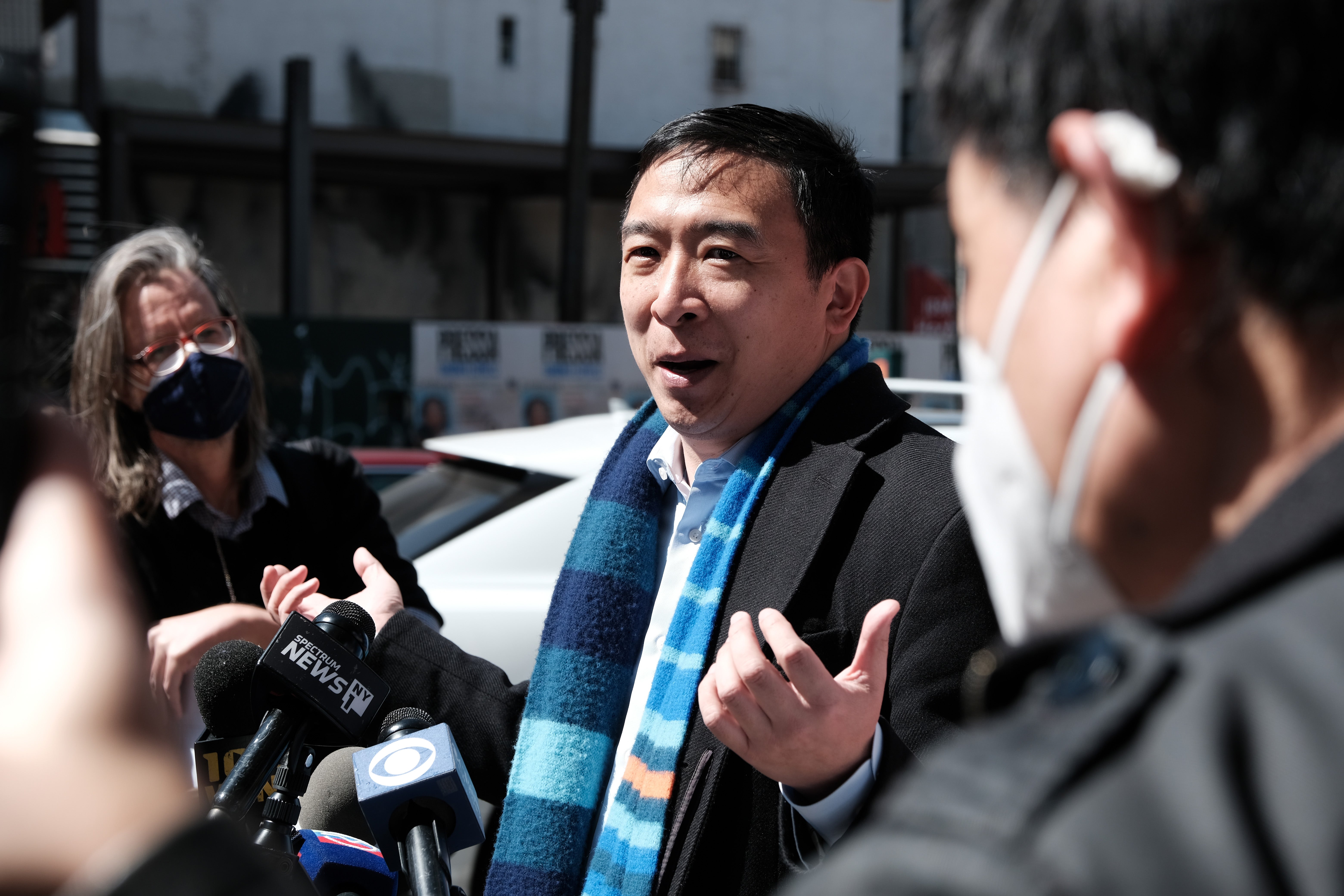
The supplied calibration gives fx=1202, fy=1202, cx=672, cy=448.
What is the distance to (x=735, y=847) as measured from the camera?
1.81m

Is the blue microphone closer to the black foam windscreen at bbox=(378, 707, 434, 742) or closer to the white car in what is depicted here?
the black foam windscreen at bbox=(378, 707, 434, 742)

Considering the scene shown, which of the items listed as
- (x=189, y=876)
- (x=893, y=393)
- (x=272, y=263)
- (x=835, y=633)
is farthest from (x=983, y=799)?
(x=272, y=263)

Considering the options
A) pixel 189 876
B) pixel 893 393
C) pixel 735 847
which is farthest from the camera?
pixel 893 393

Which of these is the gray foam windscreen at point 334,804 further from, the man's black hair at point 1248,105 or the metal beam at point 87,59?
the metal beam at point 87,59

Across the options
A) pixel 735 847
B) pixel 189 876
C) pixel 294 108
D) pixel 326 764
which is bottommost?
pixel 326 764

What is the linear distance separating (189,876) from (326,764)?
78.4 inches

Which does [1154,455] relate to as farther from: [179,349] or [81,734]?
[179,349]

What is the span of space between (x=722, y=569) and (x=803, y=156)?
77 cm

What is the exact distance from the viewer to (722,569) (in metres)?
2.01

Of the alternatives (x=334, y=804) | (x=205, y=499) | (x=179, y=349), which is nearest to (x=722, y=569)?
(x=334, y=804)

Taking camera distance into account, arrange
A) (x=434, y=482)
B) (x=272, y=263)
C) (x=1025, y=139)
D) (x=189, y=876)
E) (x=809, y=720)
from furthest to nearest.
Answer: (x=272, y=263), (x=434, y=482), (x=809, y=720), (x=1025, y=139), (x=189, y=876)

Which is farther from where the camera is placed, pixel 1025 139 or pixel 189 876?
pixel 1025 139

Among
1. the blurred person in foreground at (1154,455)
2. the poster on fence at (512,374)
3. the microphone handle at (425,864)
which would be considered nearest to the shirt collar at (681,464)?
the microphone handle at (425,864)

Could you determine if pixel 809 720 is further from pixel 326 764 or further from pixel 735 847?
pixel 326 764
